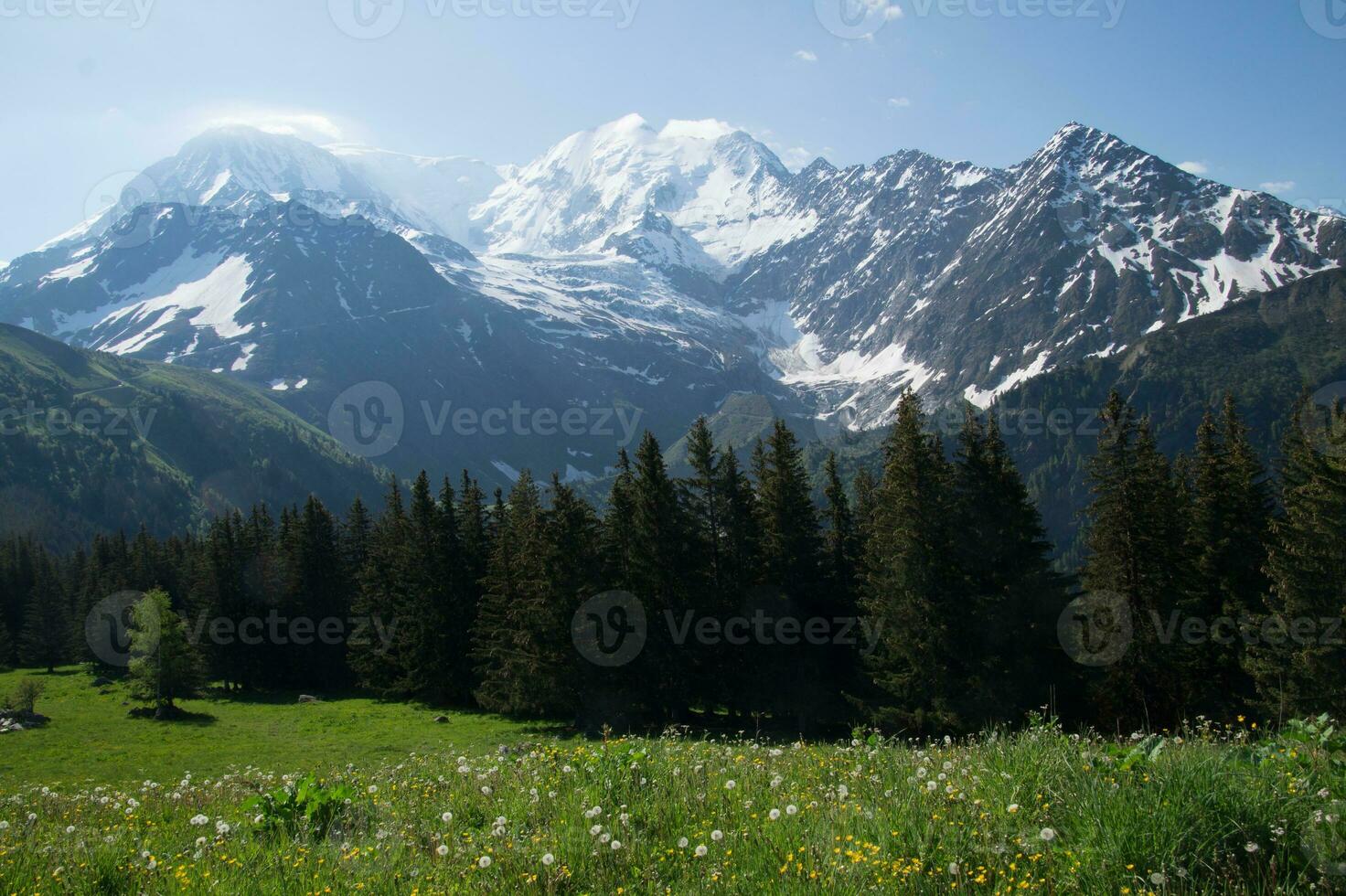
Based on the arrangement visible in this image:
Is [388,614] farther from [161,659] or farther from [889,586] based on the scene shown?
[889,586]

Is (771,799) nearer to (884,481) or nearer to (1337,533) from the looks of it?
(884,481)

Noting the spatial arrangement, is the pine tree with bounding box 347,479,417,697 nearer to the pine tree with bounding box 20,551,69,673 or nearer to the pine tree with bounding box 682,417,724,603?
the pine tree with bounding box 682,417,724,603

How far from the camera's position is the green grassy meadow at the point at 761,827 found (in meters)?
5.28

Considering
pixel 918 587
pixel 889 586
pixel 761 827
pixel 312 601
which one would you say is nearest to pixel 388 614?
pixel 312 601

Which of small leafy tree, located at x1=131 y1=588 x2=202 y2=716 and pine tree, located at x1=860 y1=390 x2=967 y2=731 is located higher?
pine tree, located at x1=860 y1=390 x2=967 y2=731

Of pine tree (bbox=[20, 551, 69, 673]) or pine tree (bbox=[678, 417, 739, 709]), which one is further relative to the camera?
pine tree (bbox=[20, 551, 69, 673])

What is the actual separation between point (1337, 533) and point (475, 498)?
43.6 meters

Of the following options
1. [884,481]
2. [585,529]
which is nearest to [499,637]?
[585,529]

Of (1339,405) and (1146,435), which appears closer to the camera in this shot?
(1339,405)

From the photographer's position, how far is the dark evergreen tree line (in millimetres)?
30203

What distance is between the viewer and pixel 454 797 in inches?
316

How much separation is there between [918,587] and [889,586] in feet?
4.55

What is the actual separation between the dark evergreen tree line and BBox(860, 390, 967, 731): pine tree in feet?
0.27

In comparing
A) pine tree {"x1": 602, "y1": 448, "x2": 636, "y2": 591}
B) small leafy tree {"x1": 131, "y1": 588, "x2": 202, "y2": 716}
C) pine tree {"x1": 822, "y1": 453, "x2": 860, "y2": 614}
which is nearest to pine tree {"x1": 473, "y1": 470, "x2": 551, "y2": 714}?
pine tree {"x1": 602, "y1": 448, "x2": 636, "y2": 591}
